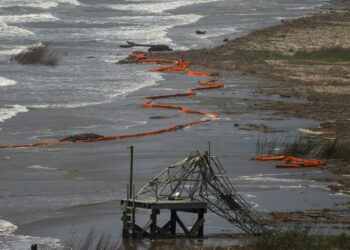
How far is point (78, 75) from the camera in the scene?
149ft

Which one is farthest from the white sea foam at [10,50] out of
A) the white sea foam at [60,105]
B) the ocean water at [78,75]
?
the white sea foam at [60,105]

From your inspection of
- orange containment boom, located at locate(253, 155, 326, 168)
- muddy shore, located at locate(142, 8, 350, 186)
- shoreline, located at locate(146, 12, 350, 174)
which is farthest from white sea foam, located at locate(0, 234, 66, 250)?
shoreline, located at locate(146, 12, 350, 174)

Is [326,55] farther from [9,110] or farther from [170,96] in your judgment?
[9,110]

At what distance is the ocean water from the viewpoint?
73.7 ft

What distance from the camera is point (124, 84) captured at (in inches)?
1649

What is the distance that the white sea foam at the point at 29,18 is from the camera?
7944cm

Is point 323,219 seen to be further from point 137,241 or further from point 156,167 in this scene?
point 156,167

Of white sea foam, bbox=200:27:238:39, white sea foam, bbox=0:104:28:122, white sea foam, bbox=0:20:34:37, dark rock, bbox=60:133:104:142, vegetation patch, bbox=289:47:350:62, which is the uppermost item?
dark rock, bbox=60:133:104:142

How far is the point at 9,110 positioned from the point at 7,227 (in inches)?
629

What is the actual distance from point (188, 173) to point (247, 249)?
88.2 inches

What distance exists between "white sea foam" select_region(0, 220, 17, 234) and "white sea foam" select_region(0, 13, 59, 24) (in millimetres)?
59558

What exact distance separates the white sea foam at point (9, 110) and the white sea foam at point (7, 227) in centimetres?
1350

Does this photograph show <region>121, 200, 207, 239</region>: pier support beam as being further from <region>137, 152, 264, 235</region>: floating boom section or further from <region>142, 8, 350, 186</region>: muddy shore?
<region>142, 8, 350, 186</region>: muddy shore

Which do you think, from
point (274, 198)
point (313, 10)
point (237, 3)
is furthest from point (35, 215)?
point (237, 3)
